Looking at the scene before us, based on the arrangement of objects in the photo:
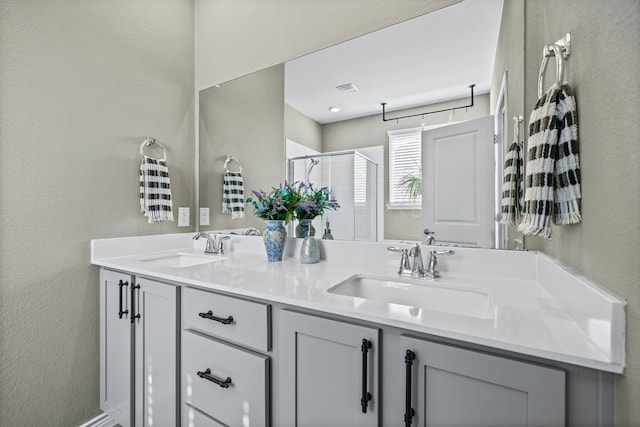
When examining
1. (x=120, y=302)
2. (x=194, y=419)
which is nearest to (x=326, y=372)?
(x=194, y=419)

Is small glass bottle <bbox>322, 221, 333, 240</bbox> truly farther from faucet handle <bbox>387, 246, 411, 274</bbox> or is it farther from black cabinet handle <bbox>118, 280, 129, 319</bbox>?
black cabinet handle <bbox>118, 280, 129, 319</bbox>

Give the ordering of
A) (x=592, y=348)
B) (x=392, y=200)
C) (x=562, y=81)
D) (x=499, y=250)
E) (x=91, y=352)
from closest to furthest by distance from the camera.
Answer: (x=592, y=348) < (x=562, y=81) < (x=499, y=250) < (x=392, y=200) < (x=91, y=352)

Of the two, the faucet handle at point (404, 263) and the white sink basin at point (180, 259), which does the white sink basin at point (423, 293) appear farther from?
the white sink basin at point (180, 259)

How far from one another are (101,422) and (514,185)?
88.2 inches

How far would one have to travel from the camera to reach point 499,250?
46.6 inches

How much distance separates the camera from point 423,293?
1.09 meters

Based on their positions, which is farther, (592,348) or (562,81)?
(562,81)

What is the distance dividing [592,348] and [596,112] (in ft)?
1.56

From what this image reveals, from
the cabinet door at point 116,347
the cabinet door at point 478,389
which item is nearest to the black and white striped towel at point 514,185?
the cabinet door at point 478,389

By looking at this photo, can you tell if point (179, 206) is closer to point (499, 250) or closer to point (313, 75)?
point (313, 75)

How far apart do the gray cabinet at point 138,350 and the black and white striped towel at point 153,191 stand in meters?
0.41

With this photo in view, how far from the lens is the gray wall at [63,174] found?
1305mm

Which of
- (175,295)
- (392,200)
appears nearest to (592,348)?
(392,200)

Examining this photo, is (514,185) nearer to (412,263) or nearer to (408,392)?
(412,263)
